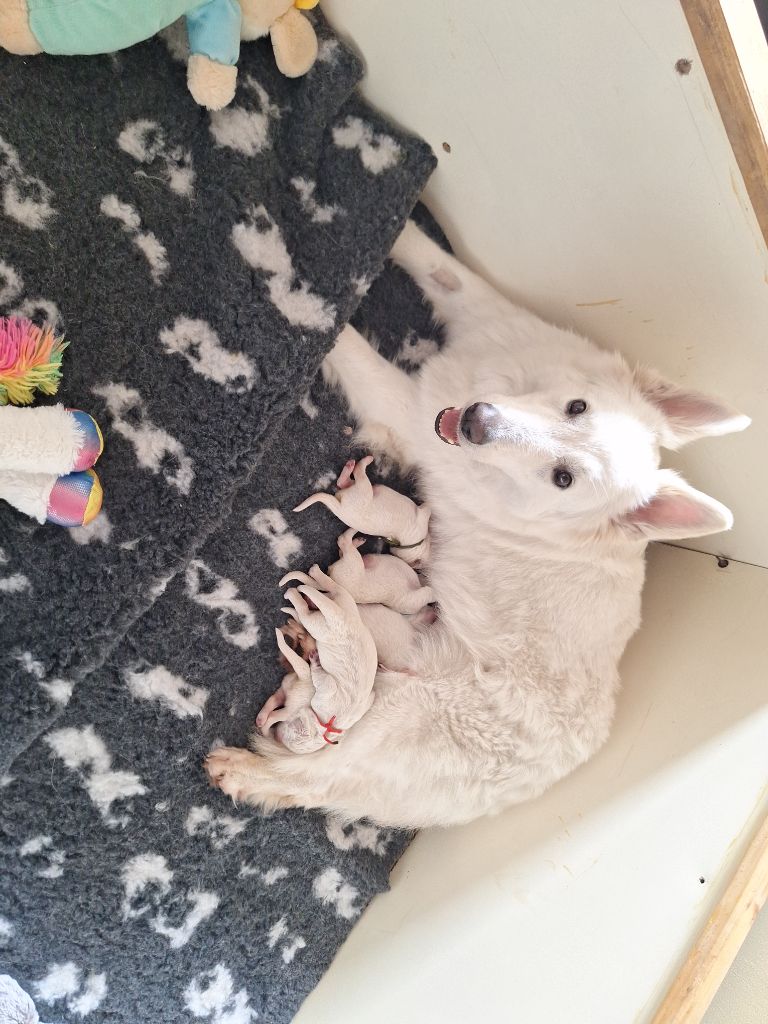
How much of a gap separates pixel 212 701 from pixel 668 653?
1.24 meters

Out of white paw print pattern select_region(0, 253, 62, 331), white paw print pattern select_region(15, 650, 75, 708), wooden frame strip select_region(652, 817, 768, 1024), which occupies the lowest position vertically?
white paw print pattern select_region(15, 650, 75, 708)

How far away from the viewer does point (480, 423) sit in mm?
1581

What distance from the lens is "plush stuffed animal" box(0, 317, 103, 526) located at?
138cm

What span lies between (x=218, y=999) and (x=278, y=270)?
1.84m

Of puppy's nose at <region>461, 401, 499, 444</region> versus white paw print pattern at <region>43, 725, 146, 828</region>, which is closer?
puppy's nose at <region>461, 401, 499, 444</region>

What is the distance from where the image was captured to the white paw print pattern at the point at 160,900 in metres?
1.81

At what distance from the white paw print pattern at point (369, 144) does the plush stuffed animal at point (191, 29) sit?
16 cm

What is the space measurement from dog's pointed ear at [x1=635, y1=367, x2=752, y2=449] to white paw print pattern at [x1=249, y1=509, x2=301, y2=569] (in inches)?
37.3

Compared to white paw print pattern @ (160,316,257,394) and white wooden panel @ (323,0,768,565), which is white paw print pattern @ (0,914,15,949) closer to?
white paw print pattern @ (160,316,257,394)

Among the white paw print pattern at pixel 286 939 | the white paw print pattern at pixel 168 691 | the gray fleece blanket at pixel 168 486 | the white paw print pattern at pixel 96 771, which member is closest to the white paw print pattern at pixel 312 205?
the gray fleece blanket at pixel 168 486

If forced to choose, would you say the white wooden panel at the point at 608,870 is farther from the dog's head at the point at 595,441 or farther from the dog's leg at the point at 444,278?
the dog's leg at the point at 444,278

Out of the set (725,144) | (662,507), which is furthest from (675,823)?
(725,144)

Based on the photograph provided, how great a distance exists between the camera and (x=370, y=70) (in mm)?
1743

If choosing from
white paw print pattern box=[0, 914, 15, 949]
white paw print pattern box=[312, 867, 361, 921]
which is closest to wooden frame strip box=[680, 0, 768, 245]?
white paw print pattern box=[312, 867, 361, 921]
